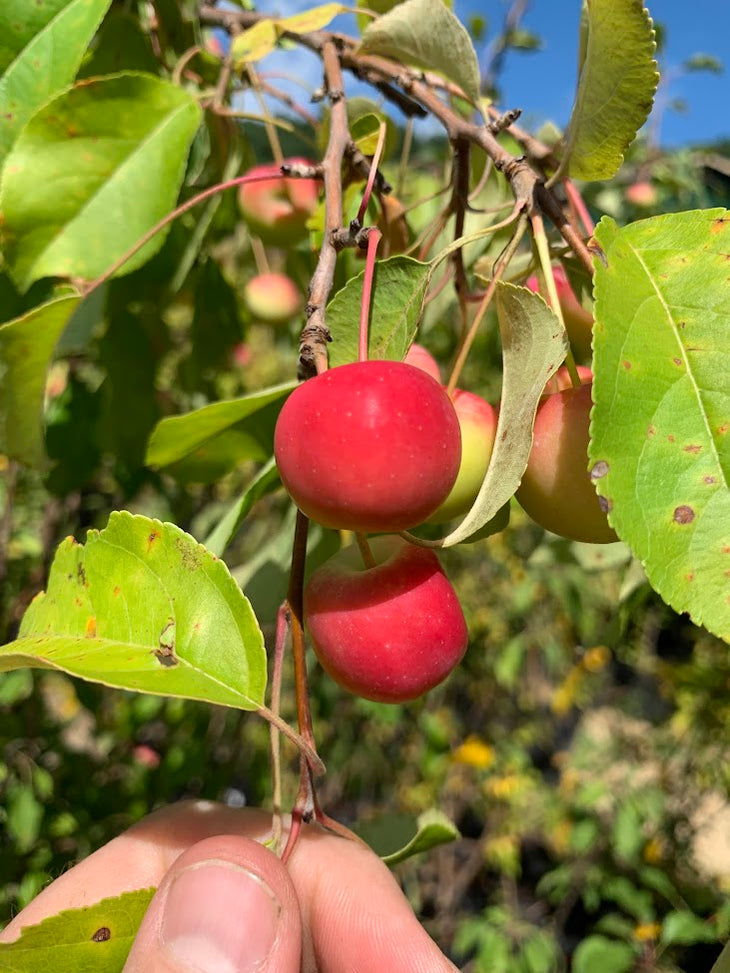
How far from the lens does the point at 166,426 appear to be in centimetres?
90

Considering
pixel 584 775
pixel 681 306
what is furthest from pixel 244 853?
pixel 584 775

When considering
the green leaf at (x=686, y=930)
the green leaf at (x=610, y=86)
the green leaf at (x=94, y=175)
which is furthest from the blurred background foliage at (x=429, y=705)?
the green leaf at (x=610, y=86)

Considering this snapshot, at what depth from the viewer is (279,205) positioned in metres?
1.30

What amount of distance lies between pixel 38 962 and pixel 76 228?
761mm

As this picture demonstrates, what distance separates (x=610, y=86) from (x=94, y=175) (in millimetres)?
607

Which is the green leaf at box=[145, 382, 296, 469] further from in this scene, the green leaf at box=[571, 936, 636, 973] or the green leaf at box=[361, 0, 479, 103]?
the green leaf at box=[571, 936, 636, 973]

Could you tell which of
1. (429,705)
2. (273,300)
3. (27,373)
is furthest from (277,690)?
(429,705)

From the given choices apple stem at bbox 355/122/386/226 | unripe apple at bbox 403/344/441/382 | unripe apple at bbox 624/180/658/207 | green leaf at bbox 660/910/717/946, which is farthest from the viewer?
unripe apple at bbox 624/180/658/207

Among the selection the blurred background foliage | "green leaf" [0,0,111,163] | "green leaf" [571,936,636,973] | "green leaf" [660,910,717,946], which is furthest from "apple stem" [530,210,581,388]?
"green leaf" [571,936,636,973]

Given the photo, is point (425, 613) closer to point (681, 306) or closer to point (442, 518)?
point (442, 518)

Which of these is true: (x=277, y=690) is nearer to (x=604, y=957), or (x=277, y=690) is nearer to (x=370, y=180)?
(x=370, y=180)

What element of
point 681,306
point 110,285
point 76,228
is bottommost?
point 110,285

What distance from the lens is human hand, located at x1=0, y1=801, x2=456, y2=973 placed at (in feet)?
2.15

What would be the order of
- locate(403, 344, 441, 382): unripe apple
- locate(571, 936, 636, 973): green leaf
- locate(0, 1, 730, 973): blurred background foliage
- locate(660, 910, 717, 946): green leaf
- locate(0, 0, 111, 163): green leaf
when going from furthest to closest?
locate(571, 936, 636, 973): green leaf < locate(660, 910, 717, 946): green leaf < locate(0, 1, 730, 973): blurred background foliage < locate(0, 0, 111, 163): green leaf < locate(403, 344, 441, 382): unripe apple
